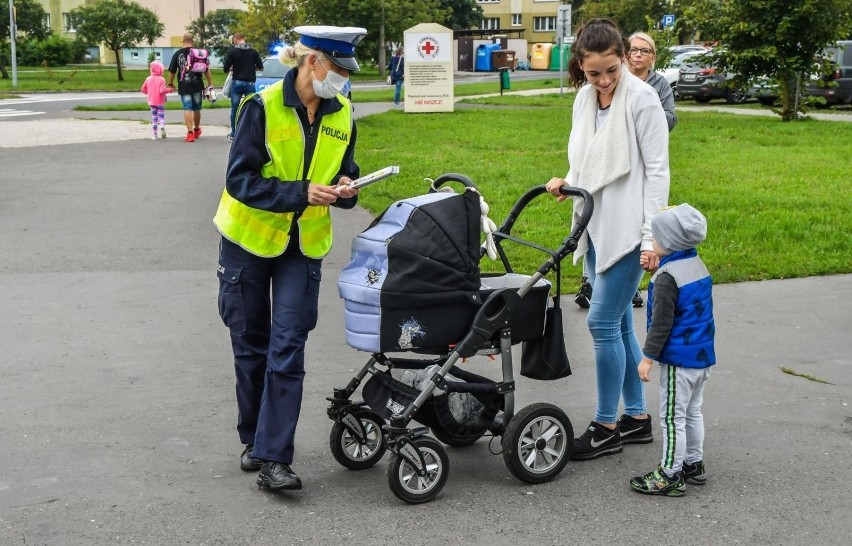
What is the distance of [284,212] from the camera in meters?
4.55

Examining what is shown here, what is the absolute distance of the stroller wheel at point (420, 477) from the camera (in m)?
4.53

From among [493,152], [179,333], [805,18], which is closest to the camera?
[179,333]

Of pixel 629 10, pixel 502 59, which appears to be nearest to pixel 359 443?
pixel 502 59

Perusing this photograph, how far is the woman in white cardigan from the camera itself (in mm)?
4902

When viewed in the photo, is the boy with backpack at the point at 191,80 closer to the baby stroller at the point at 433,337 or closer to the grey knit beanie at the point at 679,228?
the baby stroller at the point at 433,337

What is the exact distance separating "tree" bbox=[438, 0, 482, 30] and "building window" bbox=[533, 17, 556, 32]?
8824 mm

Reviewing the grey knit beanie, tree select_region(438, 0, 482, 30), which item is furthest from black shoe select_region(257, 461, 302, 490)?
tree select_region(438, 0, 482, 30)

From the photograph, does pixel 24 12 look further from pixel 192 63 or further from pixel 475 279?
pixel 475 279

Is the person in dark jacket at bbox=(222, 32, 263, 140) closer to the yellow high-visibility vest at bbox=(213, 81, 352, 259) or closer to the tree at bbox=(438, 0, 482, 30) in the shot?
the yellow high-visibility vest at bbox=(213, 81, 352, 259)

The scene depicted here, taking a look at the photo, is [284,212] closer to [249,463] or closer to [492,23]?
[249,463]

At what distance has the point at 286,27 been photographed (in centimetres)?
4381

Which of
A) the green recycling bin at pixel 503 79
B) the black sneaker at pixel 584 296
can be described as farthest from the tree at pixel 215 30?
the black sneaker at pixel 584 296

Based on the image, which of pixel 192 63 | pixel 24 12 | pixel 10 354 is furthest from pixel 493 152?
pixel 24 12

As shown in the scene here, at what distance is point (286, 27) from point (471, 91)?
9177 millimetres
